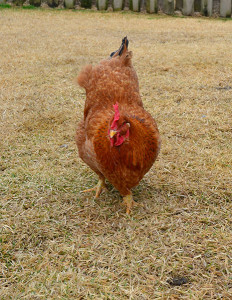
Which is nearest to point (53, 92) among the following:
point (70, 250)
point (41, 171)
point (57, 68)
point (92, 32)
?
point (57, 68)

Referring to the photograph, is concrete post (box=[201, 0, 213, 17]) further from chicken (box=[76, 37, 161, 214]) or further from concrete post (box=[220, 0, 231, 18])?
chicken (box=[76, 37, 161, 214])

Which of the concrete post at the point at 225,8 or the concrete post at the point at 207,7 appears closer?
the concrete post at the point at 225,8

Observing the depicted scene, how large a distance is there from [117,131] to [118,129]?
20mm

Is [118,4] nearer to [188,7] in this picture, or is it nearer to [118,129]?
[188,7]

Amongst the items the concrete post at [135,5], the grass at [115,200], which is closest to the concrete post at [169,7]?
the concrete post at [135,5]

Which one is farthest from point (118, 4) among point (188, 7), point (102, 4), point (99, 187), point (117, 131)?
point (117, 131)

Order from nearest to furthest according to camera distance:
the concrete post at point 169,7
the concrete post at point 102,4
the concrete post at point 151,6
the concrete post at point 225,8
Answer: the concrete post at point 225,8, the concrete post at point 169,7, the concrete post at point 151,6, the concrete post at point 102,4

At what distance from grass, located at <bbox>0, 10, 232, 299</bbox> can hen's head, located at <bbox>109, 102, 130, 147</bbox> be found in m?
0.76

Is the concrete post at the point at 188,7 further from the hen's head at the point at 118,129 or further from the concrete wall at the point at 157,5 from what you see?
the hen's head at the point at 118,129

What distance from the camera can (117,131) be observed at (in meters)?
2.20

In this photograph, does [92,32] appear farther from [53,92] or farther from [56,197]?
[56,197]

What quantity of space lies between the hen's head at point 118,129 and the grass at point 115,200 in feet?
2.48

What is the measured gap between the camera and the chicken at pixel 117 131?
2.30 m

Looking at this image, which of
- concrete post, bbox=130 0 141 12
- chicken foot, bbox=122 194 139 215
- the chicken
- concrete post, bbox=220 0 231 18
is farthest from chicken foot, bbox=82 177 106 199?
concrete post, bbox=130 0 141 12
